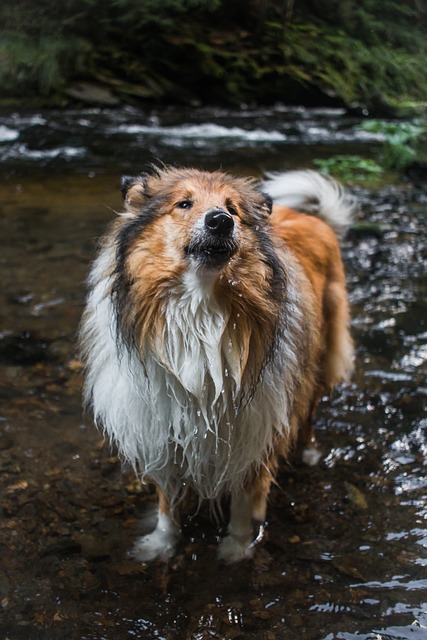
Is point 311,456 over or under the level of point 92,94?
over

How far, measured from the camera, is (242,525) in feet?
10.2

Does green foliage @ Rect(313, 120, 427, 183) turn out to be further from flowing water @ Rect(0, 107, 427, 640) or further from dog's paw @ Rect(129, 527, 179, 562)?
dog's paw @ Rect(129, 527, 179, 562)

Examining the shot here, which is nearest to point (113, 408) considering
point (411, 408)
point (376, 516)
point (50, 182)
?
point (376, 516)

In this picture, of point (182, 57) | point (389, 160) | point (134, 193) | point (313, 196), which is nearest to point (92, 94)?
point (182, 57)

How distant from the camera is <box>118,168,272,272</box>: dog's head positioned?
8.11 feet

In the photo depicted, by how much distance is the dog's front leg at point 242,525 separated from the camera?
120 inches

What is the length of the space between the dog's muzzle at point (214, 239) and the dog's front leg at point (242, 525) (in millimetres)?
1213

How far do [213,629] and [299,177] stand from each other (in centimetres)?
284

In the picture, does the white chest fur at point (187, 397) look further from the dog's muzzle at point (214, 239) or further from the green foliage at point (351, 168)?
the green foliage at point (351, 168)

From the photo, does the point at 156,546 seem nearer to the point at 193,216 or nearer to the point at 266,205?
the point at 193,216

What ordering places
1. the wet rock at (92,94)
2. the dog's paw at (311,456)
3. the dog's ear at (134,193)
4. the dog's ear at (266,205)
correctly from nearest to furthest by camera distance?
the dog's ear at (134,193) → the dog's ear at (266,205) → the dog's paw at (311,456) → the wet rock at (92,94)

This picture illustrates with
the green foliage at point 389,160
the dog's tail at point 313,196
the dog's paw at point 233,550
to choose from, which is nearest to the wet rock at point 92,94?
the green foliage at point 389,160

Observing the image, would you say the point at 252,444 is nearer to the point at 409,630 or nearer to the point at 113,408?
the point at 113,408

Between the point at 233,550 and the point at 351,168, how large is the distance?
774cm
